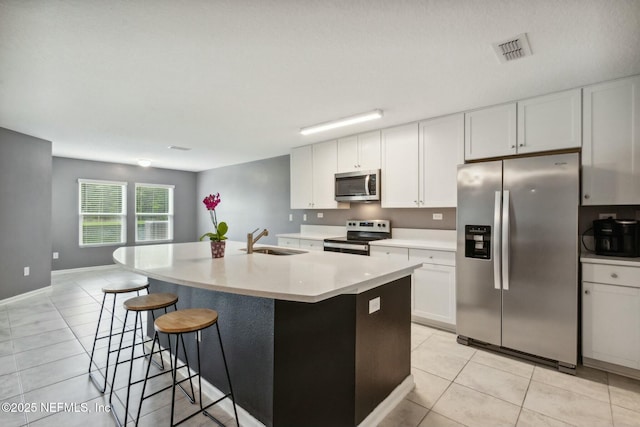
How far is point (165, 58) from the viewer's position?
7.09 ft

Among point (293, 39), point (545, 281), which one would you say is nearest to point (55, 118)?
point (293, 39)

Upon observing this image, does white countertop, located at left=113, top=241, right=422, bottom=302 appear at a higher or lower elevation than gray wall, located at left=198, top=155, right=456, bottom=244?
lower

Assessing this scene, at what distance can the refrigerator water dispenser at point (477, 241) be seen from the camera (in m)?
2.75

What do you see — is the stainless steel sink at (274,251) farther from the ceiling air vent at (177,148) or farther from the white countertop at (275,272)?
the ceiling air vent at (177,148)

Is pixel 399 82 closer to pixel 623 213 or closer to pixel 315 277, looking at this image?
pixel 315 277

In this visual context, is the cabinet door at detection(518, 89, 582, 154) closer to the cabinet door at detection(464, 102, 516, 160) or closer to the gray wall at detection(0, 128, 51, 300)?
the cabinet door at detection(464, 102, 516, 160)

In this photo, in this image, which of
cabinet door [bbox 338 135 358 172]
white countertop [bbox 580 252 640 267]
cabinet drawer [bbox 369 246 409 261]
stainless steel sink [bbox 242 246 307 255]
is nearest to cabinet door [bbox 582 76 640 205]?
white countertop [bbox 580 252 640 267]

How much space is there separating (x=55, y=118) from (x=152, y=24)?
9.20ft

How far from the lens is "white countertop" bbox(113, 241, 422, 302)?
4.48ft

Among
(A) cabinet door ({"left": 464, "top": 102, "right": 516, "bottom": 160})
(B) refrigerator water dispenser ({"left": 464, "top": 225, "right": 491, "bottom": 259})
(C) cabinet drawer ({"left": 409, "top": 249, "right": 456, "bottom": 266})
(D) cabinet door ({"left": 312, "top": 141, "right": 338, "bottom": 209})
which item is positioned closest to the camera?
(B) refrigerator water dispenser ({"left": 464, "top": 225, "right": 491, "bottom": 259})

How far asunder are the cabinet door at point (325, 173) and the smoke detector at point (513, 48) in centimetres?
253

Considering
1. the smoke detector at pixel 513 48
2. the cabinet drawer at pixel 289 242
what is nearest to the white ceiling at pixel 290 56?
the smoke detector at pixel 513 48

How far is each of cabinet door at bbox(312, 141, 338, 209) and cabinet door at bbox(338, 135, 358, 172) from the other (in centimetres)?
8

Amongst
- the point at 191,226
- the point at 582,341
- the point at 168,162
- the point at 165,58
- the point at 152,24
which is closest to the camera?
the point at 152,24
